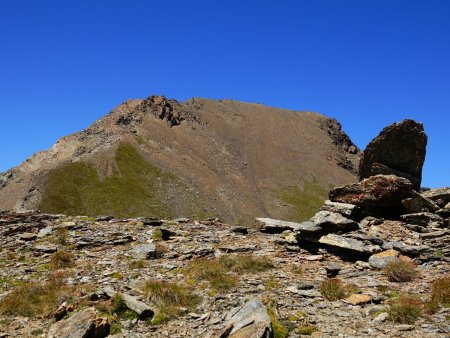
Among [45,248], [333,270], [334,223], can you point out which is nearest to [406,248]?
[334,223]

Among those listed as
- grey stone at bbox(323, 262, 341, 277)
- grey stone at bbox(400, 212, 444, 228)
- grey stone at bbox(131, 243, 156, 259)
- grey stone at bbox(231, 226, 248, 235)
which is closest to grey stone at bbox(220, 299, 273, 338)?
grey stone at bbox(323, 262, 341, 277)

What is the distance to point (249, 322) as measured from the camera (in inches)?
460

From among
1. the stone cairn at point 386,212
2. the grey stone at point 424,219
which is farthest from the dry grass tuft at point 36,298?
the grey stone at point 424,219

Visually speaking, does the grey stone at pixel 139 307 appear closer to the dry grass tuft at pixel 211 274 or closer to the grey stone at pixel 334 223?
the dry grass tuft at pixel 211 274

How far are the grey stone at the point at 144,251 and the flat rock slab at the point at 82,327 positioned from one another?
7105 mm

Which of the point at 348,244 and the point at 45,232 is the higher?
the point at 45,232

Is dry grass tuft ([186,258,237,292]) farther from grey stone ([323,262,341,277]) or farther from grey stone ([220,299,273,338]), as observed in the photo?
grey stone ([323,262,341,277])

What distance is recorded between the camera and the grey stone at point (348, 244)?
1869 centimetres

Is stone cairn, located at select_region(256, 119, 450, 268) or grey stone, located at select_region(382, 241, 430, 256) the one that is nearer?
grey stone, located at select_region(382, 241, 430, 256)

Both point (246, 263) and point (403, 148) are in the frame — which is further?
point (403, 148)

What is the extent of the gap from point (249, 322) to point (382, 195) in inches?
584

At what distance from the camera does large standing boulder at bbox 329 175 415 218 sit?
23375 millimetres

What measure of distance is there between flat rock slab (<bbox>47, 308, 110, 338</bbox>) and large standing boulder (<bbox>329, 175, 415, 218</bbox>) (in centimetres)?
1645

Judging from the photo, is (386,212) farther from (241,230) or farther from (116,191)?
(116,191)
